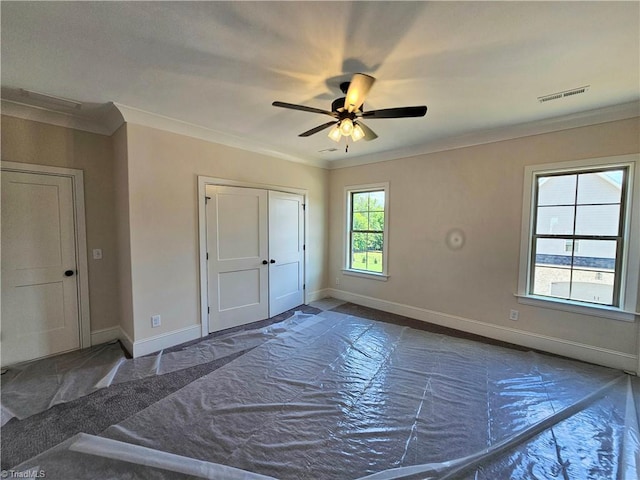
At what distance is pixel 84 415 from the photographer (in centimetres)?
201

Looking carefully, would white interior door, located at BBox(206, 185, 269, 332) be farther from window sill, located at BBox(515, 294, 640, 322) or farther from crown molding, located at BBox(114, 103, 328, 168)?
window sill, located at BBox(515, 294, 640, 322)

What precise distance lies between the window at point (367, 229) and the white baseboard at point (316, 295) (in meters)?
0.66

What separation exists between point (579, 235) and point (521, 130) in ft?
4.44

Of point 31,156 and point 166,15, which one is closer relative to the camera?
point 166,15

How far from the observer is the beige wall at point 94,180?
275 centimetres

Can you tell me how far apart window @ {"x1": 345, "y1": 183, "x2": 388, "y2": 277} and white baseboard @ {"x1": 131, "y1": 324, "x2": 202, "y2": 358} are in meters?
2.75

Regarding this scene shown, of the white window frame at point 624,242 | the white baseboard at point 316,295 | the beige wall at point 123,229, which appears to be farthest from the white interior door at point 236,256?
the white window frame at point 624,242

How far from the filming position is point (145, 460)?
159cm

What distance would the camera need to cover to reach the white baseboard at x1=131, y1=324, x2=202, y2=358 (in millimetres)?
2920

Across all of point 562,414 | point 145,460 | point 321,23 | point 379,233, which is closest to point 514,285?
point 562,414

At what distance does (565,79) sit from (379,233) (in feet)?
9.55

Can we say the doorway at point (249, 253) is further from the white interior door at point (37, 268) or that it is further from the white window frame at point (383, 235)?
the white interior door at point (37, 268)

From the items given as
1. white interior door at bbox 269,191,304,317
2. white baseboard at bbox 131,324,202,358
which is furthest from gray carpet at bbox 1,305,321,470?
white interior door at bbox 269,191,304,317

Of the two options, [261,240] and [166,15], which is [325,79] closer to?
[166,15]
